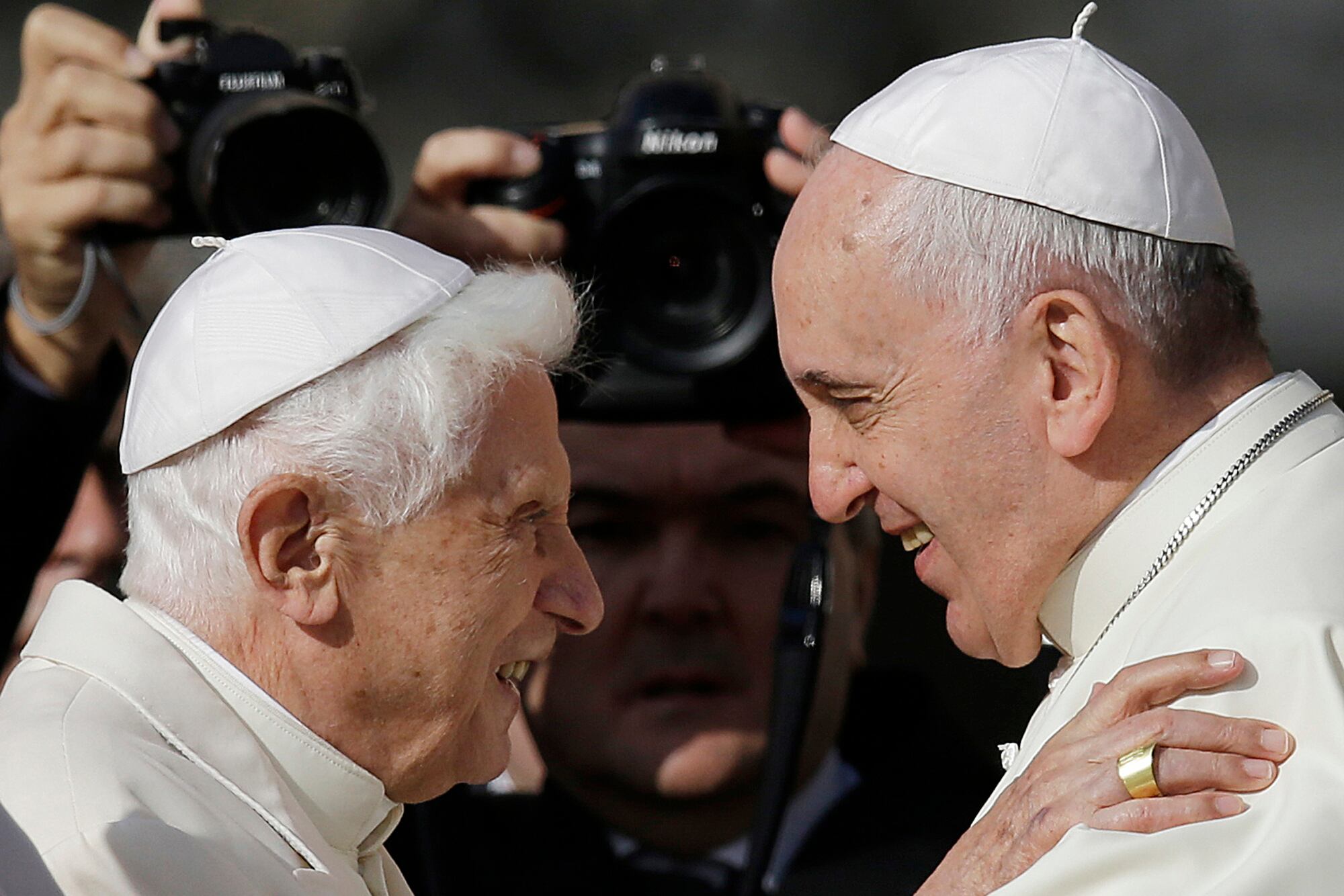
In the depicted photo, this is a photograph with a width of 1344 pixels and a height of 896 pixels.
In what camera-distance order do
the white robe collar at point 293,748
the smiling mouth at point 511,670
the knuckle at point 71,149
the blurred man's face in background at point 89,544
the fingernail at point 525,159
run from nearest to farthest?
the white robe collar at point 293,748 → the smiling mouth at point 511,670 → the knuckle at point 71,149 → the fingernail at point 525,159 → the blurred man's face in background at point 89,544

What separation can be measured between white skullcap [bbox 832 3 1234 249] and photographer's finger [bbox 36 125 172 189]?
5.59 feet

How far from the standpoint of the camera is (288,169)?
10.6ft

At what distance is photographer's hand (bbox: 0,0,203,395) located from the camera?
3.32 m

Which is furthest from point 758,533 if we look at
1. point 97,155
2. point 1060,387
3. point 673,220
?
point 1060,387

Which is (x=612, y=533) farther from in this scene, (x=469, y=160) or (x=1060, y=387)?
(x=1060, y=387)

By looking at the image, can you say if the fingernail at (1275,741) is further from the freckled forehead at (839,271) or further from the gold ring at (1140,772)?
the freckled forehead at (839,271)

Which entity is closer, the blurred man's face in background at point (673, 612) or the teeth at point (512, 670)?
the teeth at point (512, 670)

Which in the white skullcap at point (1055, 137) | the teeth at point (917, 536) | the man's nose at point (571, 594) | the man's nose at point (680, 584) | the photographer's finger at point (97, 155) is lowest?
the man's nose at point (680, 584)

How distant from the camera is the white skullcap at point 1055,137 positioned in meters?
1.92

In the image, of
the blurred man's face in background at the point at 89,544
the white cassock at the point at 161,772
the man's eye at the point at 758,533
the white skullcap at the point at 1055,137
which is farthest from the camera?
the man's eye at the point at 758,533

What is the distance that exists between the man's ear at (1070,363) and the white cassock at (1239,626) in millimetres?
104

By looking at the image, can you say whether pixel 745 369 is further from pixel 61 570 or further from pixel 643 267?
pixel 61 570

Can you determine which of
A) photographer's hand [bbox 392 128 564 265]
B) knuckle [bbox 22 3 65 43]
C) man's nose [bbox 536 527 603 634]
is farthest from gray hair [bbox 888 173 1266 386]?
knuckle [bbox 22 3 65 43]

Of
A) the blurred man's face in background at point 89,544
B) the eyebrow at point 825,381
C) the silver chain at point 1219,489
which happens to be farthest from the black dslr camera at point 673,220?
the silver chain at point 1219,489
